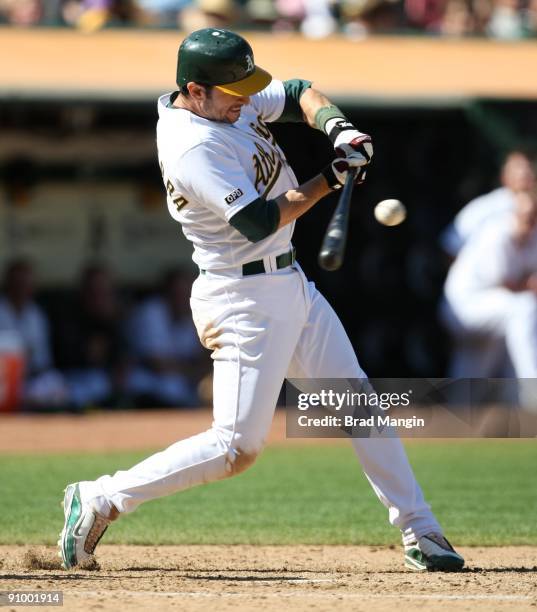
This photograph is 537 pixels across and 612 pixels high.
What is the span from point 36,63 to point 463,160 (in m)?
4.21

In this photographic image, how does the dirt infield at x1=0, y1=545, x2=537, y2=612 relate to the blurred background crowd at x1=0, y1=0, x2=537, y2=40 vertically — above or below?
below

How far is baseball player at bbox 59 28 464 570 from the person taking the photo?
4469 millimetres

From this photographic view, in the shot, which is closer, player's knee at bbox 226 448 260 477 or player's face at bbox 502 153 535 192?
player's knee at bbox 226 448 260 477

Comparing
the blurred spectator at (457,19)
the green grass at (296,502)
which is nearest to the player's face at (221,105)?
the green grass at (296,502)

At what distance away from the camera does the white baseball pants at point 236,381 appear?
453 centimetres

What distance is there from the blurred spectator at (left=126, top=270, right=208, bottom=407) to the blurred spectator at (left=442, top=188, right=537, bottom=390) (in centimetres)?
241

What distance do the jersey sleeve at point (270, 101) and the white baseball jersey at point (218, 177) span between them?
0.26ft

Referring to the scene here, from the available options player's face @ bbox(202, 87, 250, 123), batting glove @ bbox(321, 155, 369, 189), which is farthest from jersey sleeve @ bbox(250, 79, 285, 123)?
batting glove @ bbox(321, 155, 369, 189)

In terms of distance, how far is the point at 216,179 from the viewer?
4.41m

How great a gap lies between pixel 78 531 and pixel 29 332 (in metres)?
6.12

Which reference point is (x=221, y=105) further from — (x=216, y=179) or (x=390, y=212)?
(x=390, y=212)

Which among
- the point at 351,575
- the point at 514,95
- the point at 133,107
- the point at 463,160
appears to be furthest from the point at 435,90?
the point at 351,575

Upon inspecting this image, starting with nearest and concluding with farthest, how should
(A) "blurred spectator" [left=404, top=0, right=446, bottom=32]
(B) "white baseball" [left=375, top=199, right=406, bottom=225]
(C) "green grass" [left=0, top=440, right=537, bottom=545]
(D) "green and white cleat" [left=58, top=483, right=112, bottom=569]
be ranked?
(D) "green and white cleat" [left=58, top=483, right=112, bottom=569]
(B) "white baseball" [left=375, top=199, right=406, bottom=225]
(C) "green grass" [left=0, top=440, right=537, bottom=545]
(A) "blurred spectator" [left=404, top=0, right=446, bottom=32]

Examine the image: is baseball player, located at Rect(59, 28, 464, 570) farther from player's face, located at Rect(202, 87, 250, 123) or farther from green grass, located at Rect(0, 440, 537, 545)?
green grass, located at Rect(0, 440, 537, 545)
